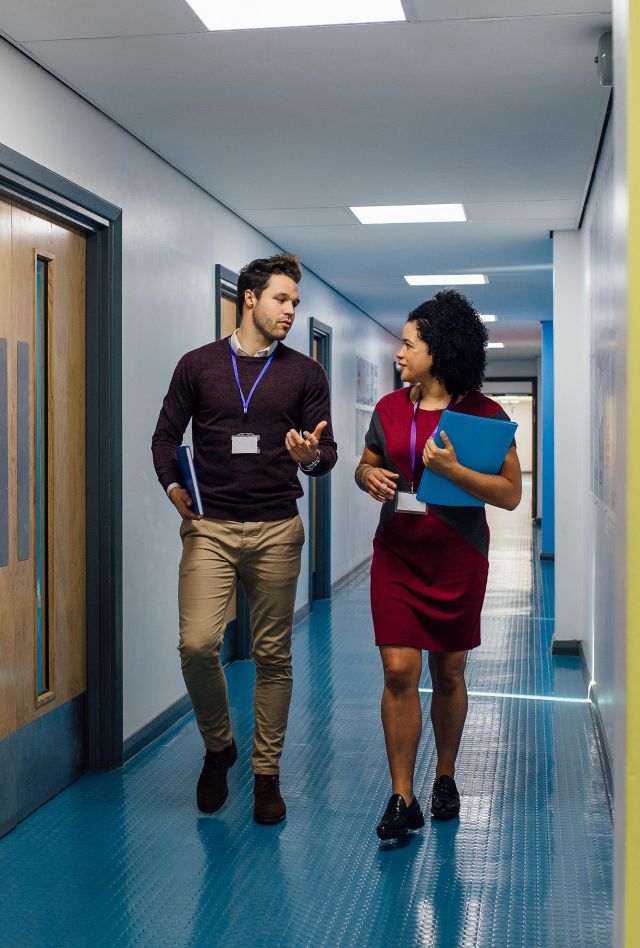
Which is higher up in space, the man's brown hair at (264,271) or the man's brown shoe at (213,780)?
the man's brown hair at (264,271)

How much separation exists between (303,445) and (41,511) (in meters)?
1.04

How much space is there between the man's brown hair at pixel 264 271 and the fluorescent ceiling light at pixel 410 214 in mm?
2373

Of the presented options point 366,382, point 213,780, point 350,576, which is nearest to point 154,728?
point 213,780

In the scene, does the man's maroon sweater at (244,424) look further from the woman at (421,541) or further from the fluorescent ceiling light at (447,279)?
the fluorescent ceiling light at (447,279)

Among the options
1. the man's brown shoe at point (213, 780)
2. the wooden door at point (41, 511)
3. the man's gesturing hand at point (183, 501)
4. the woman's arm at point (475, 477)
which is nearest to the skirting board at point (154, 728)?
the wooden door at point (41, 511)

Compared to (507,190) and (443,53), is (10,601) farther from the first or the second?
(507,190)

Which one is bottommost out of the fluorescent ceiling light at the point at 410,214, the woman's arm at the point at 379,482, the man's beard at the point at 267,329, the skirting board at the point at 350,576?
the skirting board at the point at 350,576

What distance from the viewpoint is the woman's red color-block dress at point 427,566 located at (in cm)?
301

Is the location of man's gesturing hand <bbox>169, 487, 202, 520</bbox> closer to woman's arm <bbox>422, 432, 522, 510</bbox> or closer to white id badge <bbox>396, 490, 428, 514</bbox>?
white id badge <bbox>396, 490, 428, 514</bbox>

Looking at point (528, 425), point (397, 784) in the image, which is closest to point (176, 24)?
point (397, 784)

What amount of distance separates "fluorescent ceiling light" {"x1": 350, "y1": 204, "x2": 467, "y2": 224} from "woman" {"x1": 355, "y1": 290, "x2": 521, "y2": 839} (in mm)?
2572

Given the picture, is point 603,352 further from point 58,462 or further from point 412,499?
point 58,462

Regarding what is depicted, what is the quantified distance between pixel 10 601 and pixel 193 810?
88cm

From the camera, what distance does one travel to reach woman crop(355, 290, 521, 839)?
3.00 m
